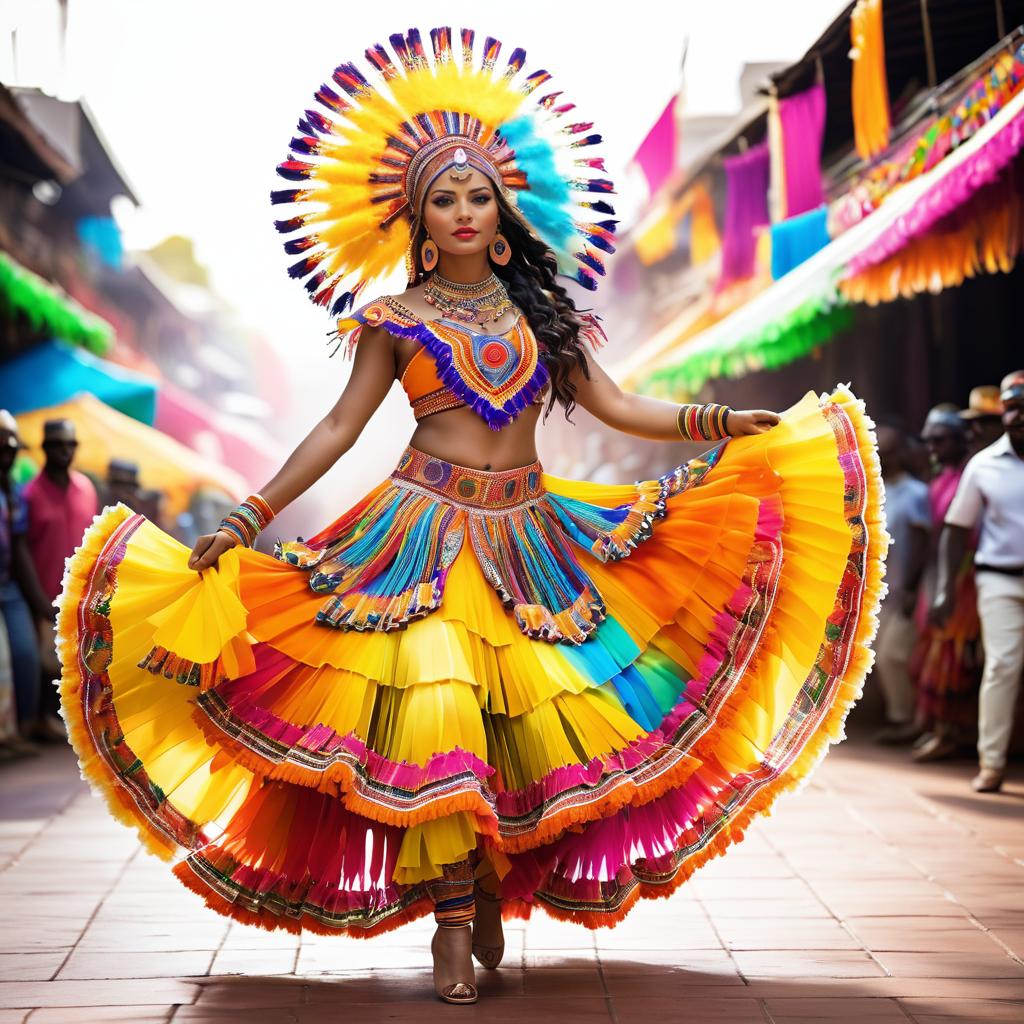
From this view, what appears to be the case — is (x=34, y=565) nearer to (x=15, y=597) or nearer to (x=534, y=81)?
(x=15, y=597)

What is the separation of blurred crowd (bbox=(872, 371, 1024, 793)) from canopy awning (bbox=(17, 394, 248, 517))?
7.82 metres

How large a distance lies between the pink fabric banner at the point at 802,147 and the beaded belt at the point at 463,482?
945 cm

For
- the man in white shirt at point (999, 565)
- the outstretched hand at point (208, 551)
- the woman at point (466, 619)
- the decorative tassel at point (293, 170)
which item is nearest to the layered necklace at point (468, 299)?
the woman at point (466, 619)

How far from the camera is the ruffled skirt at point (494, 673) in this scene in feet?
13.4

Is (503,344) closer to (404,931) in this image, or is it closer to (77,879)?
(404,931)

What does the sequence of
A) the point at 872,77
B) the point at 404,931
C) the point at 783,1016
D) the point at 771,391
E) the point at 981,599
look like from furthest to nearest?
1. the point at 771,391
2. the point at 872,77
3. the point at 981,599
4. the point at 404,931
5. the point at 783,1016

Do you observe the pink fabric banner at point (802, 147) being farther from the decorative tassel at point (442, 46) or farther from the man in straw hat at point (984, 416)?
the decorative tassel at point (442, 46)

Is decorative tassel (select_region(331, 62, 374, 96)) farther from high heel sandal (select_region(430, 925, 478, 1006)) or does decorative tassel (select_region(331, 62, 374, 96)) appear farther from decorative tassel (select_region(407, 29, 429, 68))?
high heel sandal (select_region(430, 925, 478, 1006))

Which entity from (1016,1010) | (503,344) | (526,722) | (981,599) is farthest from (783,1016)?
(981,599)

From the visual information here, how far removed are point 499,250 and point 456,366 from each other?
43 cm

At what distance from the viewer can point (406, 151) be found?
4602mm

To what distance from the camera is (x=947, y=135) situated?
29.1 feet

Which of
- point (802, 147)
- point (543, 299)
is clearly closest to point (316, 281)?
point (543, 299)

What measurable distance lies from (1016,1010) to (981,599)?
3.92 metres
